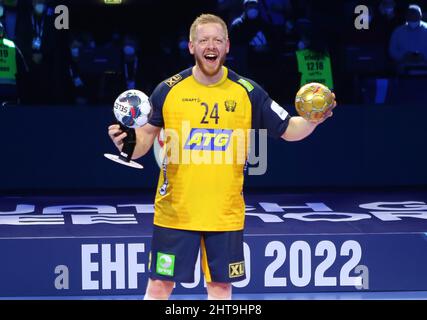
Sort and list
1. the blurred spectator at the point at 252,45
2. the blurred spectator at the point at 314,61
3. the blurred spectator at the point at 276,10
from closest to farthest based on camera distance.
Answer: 1. the blurred spectator at the point at 252,45
2. the blurred spectator at the point at 314,61
3. the blurred spectator at the point at 276,10

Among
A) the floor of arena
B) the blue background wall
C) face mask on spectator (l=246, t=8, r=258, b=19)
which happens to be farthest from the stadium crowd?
the floor of arena

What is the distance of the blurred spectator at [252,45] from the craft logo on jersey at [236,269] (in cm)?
445

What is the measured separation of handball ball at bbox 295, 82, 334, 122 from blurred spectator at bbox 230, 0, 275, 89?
4.41m

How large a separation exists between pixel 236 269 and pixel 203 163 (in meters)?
0.59

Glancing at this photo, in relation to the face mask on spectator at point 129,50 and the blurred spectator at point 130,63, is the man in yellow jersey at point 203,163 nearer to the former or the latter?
the blurred spectator at point 130,63

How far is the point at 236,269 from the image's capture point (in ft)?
16.8

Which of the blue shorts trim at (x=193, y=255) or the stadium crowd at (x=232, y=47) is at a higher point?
the stadium crowd at (x=232, y=47)

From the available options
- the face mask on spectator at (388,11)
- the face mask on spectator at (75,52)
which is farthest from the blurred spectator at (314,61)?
the face mask on spectator at (75,52)

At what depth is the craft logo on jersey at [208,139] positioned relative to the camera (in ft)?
16.5

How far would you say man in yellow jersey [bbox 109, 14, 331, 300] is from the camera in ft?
16.5

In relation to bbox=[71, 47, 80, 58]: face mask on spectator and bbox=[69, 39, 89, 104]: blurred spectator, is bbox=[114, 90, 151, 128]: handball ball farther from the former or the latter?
bbox=[71, 47, 80, 58]: face mask on spectator

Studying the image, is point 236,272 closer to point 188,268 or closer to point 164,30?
point 188,268

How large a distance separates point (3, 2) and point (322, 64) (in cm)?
334

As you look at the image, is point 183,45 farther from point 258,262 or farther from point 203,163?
point 203,163
